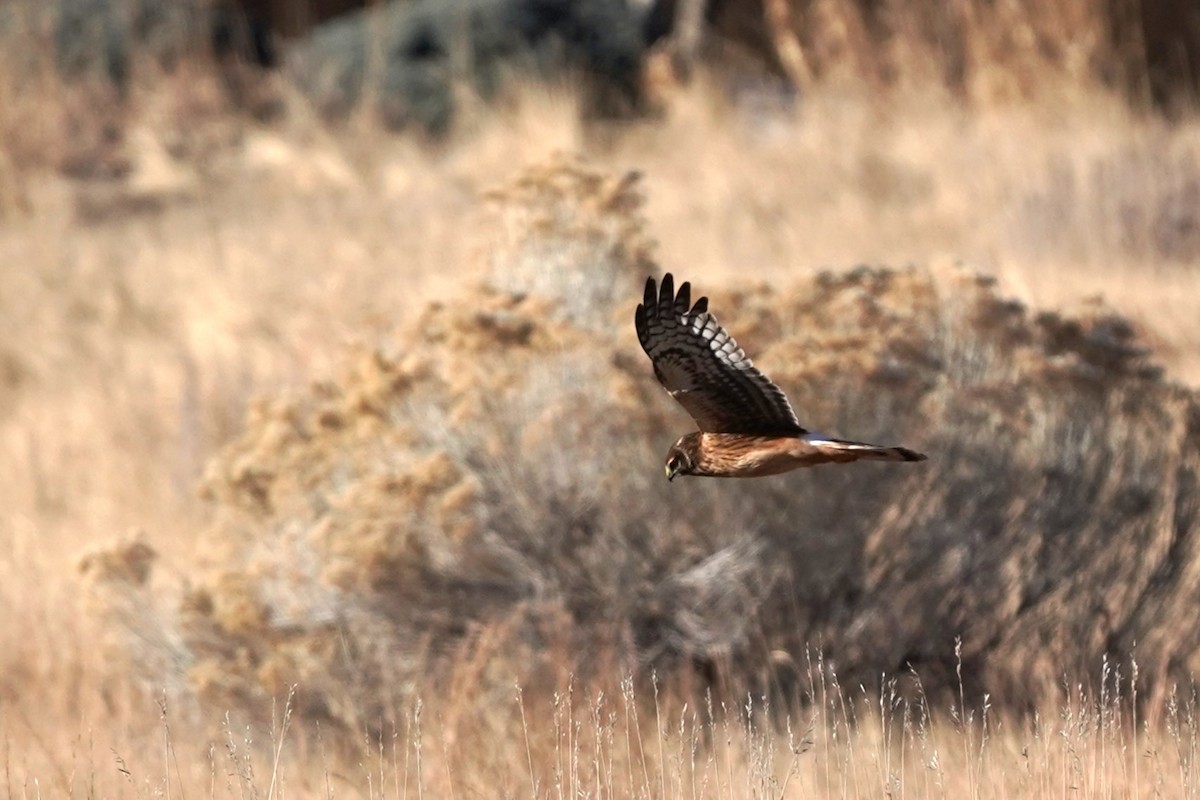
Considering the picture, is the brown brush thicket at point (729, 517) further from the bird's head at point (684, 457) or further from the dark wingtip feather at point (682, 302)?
the dark wingtip feather at point (682, 302)

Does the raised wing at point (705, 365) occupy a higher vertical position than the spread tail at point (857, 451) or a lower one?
higher

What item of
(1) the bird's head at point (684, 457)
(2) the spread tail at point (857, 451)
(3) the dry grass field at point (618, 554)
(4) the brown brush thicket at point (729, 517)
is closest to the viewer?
(2) the spread tail at point (857, 451)

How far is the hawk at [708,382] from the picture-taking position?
4.21 metres

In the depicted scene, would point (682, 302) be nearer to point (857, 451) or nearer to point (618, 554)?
point (857, 451)

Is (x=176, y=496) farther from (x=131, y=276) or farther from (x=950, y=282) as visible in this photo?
(x=950, y=282)

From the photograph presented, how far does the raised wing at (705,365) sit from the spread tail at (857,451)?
0.20 m

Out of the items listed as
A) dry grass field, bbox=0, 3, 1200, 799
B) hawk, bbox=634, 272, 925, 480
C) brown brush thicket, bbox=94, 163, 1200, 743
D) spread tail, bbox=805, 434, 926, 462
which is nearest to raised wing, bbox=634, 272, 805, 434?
hawk, bbox=634, 272, 925, 480

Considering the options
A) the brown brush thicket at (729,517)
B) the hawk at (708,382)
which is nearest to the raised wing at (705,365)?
the hawk at (708,382)

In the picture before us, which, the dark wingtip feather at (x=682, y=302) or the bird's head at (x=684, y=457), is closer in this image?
the dark wingtip feather at (x=682, y=302)

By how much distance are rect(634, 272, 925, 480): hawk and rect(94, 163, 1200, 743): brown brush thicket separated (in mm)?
1316

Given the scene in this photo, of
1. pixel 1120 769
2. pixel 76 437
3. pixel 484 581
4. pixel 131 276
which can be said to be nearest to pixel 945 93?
pixel 131 276

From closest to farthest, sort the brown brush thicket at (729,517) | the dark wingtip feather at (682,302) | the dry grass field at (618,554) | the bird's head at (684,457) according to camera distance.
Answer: the dark wingtip feather at (682,302), the bird's head at (684,457), the dry grass field at (618,554), the brown brush thicket at (729,517)

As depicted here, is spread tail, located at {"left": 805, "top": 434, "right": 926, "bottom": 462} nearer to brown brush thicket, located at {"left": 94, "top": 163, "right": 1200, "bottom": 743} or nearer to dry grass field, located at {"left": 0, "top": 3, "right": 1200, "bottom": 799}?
dry grass field, located at {"left": 0, "top": 3, "right": 1200, "bottom": 799}

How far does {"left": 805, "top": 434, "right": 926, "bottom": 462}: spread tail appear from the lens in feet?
12.2
